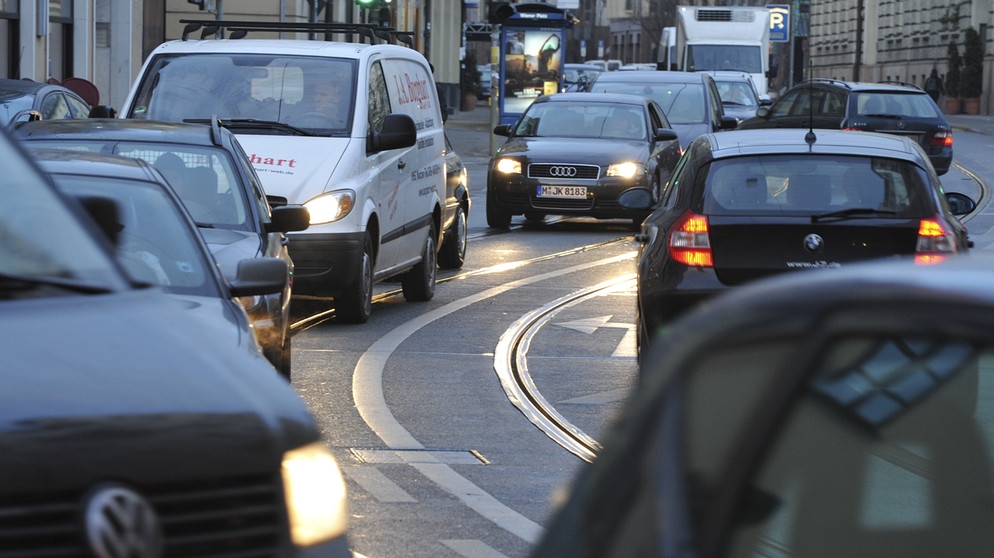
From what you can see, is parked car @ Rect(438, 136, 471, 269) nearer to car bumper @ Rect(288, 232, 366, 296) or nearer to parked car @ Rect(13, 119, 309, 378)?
car bumper @ Rect(288, 232, 366, 296)

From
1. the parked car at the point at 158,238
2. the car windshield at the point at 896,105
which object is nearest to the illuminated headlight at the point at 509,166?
the car windshield at the point at 896,105

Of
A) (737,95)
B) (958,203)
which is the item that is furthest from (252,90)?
(737,95)

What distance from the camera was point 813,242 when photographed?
836 centimetres

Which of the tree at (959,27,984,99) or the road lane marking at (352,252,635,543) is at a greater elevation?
the tree at (959,27,984,99)

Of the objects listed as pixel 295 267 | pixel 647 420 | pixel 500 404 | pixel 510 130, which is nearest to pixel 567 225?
pixel 510 130

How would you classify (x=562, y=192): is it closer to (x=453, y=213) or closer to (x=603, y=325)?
(x=453, y=213)

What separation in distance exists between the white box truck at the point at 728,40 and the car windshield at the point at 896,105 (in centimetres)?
1221

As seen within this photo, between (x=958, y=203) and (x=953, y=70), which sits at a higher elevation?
(x=953, y=70)

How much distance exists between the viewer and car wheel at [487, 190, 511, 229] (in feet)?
68.3

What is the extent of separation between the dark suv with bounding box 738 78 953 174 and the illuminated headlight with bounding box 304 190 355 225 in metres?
16.2

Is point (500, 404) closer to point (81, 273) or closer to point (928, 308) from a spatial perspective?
point (81, 273)

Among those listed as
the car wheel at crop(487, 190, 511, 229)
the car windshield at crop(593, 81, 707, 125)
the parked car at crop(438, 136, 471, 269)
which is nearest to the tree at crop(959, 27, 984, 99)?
the car windshield at crop(593, 81, 707, 125)

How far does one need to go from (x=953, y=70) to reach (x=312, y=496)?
77.7 metres

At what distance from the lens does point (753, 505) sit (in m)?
2.09
